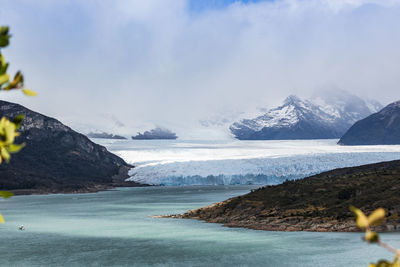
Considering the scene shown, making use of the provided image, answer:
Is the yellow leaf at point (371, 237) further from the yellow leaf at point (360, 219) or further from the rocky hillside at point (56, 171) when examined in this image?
the rocky hillside at point (56, 171)

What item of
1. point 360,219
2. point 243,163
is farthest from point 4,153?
point 243,163

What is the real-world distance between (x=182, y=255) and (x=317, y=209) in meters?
21.2

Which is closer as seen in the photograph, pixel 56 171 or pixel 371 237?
pixel 371 237

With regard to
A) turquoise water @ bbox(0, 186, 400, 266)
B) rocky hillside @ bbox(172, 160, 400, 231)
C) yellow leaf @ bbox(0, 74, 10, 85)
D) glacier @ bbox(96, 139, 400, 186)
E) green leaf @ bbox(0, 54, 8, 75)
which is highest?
glacier @ bbox(96, 139, 400, 186)

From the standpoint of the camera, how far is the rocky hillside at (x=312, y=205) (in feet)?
171

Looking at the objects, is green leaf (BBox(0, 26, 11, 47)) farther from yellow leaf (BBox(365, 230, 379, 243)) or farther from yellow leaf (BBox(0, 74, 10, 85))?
yellow leaf (BBox(365, 230, 379, 243))

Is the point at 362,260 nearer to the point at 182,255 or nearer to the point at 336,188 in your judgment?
the point at 182,255

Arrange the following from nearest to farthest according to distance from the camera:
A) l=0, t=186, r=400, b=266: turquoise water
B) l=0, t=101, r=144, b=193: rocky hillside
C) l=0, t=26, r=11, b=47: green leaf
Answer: l=0, t=26, r=11, b=47: green leaf
l=0, t=186, r=400, b=266: turquoise water
l=0, t=101, r=144, b=193: rocky hillside

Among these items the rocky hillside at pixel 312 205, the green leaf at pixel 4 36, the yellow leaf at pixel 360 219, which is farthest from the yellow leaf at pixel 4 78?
the rocky hillside at pixel 312 205

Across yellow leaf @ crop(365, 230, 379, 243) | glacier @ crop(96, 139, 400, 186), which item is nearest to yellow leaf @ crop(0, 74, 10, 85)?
yellow leaf @ crop(365, 230, 379, 243)

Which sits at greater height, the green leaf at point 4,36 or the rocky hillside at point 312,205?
the green leaf at point 4,36

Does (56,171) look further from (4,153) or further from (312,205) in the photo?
(4,153)

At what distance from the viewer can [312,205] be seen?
5800 cm

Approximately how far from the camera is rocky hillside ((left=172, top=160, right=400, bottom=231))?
171 feet
